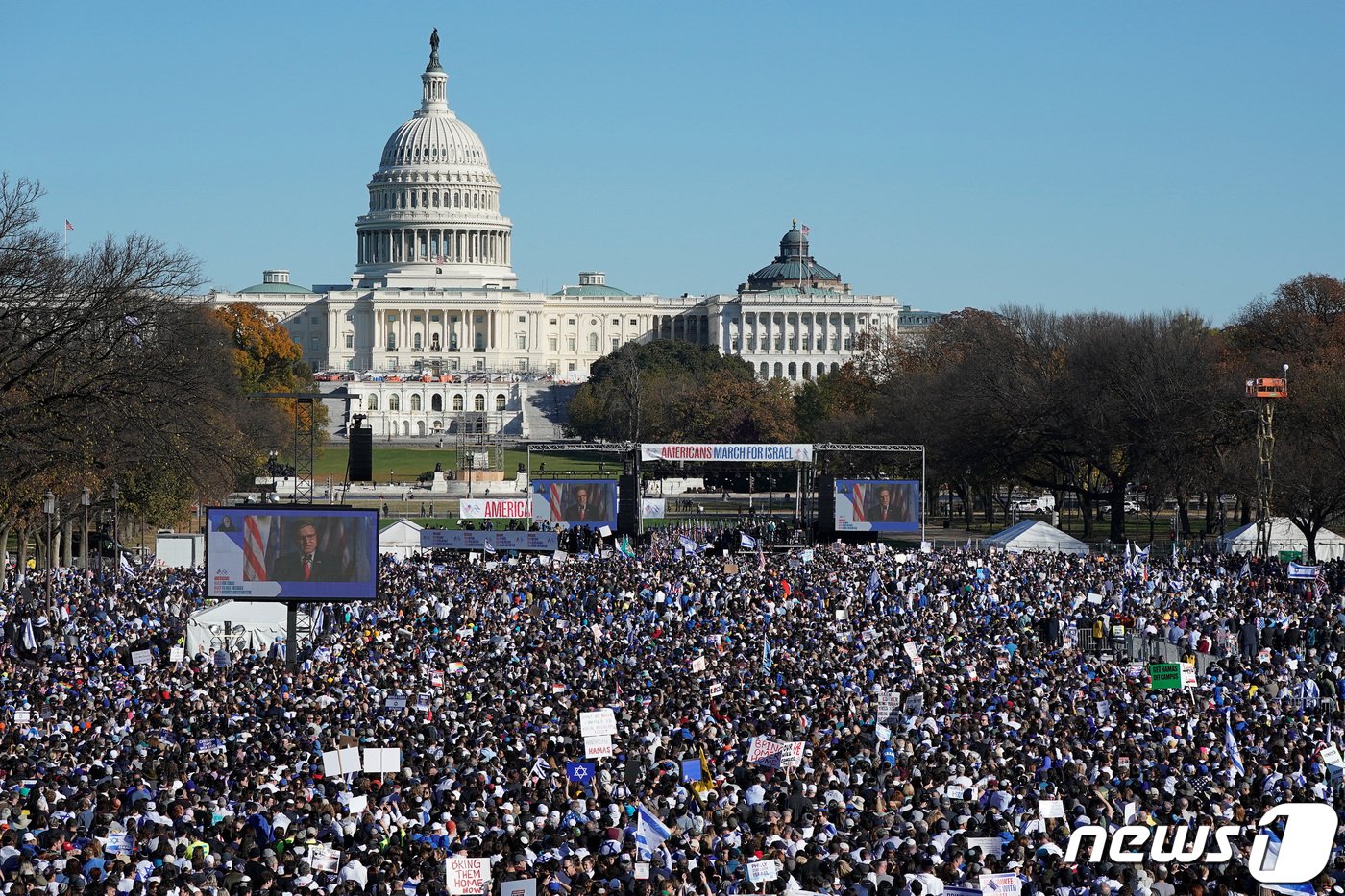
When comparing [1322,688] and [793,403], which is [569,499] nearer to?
[1322,688]

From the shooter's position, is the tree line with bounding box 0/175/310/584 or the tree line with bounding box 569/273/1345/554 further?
the tree line with bounding box 569/273/1345/554

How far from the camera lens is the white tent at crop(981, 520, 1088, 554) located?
5397cm

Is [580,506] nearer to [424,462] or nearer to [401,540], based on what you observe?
[401,540]

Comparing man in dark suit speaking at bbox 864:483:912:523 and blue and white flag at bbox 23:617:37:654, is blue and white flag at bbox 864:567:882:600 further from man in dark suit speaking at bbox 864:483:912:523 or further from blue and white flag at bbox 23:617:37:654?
man in dark suit speaking at bbox 864:483:912:523

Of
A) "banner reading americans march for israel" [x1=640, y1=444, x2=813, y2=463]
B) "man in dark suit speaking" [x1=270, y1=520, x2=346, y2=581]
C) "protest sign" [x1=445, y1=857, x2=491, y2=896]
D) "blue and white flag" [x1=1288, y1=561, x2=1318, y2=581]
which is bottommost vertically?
"protest sign" [x1=445, y1=857, x2=491, y2=896]

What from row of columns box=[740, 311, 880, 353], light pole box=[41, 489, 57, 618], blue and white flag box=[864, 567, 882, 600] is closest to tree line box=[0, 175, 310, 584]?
light pole box=[41, 489, 57, 618]

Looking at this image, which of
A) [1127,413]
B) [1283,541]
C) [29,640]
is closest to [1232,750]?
[29,640]

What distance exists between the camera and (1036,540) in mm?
54406

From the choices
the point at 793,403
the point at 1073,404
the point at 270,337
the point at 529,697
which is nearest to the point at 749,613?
the point at 529,697

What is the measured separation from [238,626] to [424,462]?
87260mm

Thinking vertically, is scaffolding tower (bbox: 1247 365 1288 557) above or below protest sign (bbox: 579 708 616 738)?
above

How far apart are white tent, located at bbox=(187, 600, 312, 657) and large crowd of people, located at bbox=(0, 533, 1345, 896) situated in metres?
0.36

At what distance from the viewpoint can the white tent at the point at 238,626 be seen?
110 feet

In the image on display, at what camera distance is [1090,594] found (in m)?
36.5
